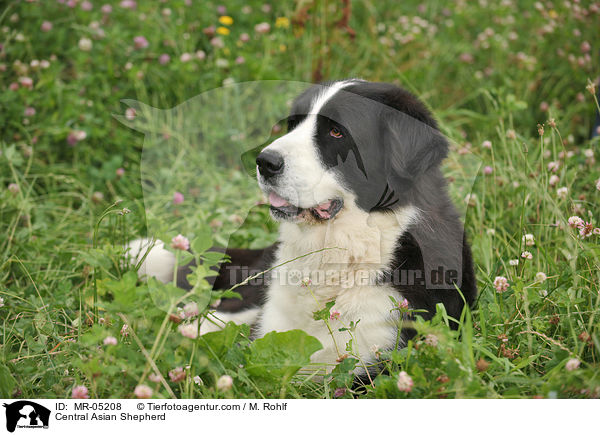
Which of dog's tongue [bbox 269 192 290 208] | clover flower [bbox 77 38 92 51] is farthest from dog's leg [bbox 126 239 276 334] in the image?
clover flower [bbox 77 38 92 51]

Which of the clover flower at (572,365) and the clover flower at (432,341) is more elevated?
the clover flower at (432,341)

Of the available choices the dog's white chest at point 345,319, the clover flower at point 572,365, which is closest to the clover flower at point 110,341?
the dog's white chest at point 345,319

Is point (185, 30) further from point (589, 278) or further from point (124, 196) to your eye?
point (589, 278)

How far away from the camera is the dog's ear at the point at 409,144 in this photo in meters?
2.00

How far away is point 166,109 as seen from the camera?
Result: 13.1ft

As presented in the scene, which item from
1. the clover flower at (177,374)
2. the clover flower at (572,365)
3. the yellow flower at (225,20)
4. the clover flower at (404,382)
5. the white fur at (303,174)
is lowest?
the clover flower at (177,374)

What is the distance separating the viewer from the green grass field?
1598 millimetres

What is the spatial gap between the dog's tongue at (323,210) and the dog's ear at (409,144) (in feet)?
0.90

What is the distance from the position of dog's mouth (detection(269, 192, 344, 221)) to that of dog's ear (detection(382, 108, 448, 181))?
0.25 m

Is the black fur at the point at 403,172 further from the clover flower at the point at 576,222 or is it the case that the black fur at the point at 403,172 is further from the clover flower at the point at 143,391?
the clover flower at the point at 143,391

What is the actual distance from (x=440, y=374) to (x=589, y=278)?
886 millimetres

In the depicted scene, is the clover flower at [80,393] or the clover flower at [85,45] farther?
Result: the clover flower at [85,45]
